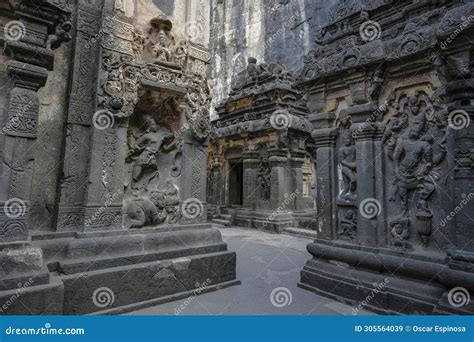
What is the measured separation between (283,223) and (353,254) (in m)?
6.31

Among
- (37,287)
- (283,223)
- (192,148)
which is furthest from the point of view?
(283,223)

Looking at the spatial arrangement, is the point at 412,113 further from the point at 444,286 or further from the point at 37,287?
the point at 37,287

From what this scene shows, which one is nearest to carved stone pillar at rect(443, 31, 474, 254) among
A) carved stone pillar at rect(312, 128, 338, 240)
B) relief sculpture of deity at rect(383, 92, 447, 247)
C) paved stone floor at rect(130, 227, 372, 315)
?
relief sculpture of deity at rect(383, 92, 447, 247)

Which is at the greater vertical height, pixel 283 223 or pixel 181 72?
pixel 181 72

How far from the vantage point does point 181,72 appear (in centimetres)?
496

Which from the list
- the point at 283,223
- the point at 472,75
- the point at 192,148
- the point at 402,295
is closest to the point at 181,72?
the point at 192,148
